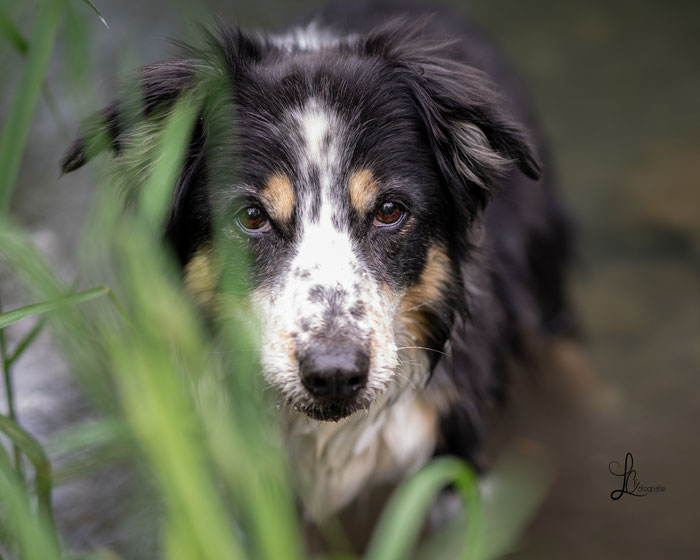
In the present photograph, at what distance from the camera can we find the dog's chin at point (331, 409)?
1982 millimetres

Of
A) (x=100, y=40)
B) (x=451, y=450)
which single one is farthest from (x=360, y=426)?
(x=100, y=40)

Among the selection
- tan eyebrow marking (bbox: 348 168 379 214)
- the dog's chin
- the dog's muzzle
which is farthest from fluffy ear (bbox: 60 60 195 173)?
the dog's chin

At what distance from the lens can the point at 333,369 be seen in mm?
1878

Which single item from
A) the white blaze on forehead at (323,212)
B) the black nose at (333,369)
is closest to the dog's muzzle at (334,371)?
the black nose at (333,369)

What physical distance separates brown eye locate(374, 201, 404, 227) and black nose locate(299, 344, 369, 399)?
442 mm

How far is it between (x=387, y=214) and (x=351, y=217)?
0.14 metres

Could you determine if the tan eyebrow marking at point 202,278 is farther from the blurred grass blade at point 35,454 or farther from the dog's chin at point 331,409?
the blurred grass blade at point 35,454

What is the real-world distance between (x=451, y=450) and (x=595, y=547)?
849mm

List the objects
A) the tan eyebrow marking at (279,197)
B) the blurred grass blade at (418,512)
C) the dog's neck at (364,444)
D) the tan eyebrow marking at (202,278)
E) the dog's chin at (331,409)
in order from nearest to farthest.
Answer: the blurred grass blade at (418,512), the dog's chin at (331,409), the tan eyebrow marking at (279,197), the tan eyebrow marking at (202,278), the dog's neck at (364,444)

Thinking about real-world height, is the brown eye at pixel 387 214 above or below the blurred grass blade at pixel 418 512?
above

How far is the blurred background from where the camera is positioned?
314 centimetres

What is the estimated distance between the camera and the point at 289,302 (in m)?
1.99

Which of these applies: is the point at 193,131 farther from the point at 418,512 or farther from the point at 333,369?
the point at 418,512

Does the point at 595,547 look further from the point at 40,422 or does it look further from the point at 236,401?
the point at 40,422
